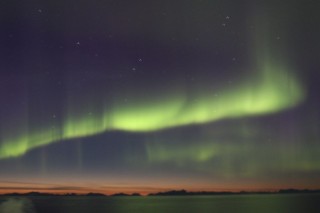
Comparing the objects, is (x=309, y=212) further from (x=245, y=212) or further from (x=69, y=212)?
(x=69, y=212)

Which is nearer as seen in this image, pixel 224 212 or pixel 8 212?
pixel 8 212

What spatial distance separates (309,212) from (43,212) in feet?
115

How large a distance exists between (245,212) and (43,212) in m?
27.2

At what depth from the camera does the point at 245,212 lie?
5172 centimetres

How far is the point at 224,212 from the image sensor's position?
176 ft

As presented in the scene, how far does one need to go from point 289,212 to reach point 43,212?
32.7m

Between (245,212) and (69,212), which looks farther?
(69,212)

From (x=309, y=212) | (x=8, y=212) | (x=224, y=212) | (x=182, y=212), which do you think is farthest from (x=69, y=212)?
(x=309, y=212)

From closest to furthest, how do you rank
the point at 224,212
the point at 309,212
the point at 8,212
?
the point at 8,212 → the point at 309,212 → the point at 224,212

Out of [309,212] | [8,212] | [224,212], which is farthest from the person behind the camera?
[224,212]

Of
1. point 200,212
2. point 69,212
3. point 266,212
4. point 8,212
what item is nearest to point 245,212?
point 266,212

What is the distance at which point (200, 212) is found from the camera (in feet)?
175

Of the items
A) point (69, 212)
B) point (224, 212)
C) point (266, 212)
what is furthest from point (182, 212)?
point (69, 212)

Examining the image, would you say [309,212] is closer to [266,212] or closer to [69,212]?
[266,212]
